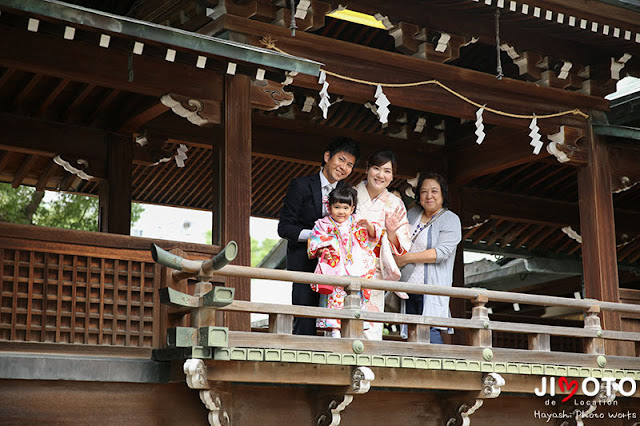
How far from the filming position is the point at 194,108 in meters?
7.99

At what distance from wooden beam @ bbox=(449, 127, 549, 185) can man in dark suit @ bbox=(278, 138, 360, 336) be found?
10.4ft

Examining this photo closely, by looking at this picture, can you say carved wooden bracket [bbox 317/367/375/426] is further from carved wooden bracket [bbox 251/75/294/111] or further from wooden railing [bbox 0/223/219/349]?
carved wooden bracket [bbox 251/75/294/111]

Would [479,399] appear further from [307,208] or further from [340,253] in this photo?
[307,208]

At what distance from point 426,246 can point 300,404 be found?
1936mm

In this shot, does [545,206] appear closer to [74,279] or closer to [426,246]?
[426,246]

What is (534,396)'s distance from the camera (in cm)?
888

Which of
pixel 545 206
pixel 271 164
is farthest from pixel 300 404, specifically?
pixel 545 206

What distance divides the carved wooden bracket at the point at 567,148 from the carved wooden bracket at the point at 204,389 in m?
5.05

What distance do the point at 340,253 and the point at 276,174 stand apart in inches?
186

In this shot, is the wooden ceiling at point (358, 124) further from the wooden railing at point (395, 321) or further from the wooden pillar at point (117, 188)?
the wooden railing at point (395, 321)

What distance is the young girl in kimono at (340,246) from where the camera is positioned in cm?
771

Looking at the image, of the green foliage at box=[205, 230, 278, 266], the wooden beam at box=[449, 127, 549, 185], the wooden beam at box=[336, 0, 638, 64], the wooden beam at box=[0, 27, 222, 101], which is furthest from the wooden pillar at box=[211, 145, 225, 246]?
the green foliage at box=[205, 230, 278, 266]

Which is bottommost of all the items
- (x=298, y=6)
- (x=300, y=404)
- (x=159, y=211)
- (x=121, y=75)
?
(x=300, y=404)

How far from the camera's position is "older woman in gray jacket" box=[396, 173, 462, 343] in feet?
27.7
